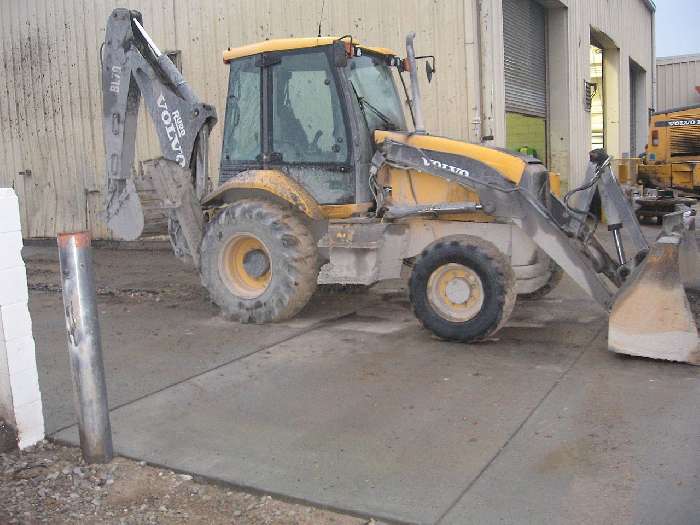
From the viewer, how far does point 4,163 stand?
15.3m

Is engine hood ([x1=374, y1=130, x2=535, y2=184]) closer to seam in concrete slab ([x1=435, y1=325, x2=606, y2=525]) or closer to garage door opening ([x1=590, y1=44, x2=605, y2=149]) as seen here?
seam in concrete slab ([x1=435, y1=325, x2=606, y2=525])

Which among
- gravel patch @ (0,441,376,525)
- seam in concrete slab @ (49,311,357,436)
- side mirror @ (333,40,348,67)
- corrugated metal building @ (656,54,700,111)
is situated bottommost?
gravel patch @ (0,441,376,525)

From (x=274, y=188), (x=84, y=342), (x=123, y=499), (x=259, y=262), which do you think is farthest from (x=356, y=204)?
(x=123, y=499)

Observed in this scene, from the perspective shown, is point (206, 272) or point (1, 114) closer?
point (206, 272)

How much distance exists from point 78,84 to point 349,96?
9.13 metres

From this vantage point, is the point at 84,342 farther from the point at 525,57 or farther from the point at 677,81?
the point at 677,81

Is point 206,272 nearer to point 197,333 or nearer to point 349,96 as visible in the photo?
point 197,333

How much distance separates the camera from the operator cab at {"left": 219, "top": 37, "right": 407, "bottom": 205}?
22.5 feet

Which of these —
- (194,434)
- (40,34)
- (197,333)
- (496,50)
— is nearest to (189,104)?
(197,333)

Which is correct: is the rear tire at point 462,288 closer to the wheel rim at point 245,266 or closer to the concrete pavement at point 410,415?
the concrete pavement at point 410,415

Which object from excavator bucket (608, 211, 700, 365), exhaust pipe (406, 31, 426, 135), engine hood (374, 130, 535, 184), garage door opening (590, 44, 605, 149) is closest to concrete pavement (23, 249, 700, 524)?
excavator bucket (608, 211, 700, 365)

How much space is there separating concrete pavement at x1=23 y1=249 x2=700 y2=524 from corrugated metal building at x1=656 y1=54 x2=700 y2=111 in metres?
24.0

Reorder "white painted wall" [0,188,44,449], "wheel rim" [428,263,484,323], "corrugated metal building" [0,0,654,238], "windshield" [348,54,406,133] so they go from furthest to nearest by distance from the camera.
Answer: "corrugated metal building" [0,0,654,238] < "windshield" [348,54,406,133] < "wheel rim" [428,263,484,323] < "white painted wall" [0,188,44,449]

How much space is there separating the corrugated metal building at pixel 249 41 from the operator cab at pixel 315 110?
141 inches
